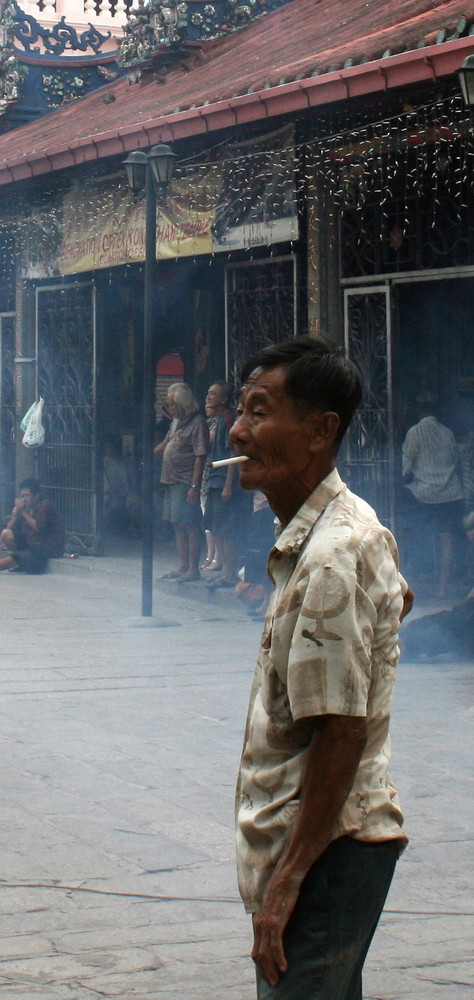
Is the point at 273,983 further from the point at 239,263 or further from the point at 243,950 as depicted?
the point at 239,263

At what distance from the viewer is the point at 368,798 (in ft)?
8.31

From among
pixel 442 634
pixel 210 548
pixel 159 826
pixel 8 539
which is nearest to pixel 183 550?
pixel 210 548

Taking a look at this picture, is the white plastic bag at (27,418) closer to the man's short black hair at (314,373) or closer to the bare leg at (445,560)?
the bare leg at (445,560)

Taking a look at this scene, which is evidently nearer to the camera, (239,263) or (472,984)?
(472,984)

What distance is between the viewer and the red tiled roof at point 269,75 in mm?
9609

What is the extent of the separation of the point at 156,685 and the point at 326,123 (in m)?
4.80

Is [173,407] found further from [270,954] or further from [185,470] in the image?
[270,954]

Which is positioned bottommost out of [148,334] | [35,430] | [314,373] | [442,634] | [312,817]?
[442,634]

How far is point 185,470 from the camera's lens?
12633 millimetres

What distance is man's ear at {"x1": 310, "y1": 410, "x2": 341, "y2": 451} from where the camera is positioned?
2.64 m

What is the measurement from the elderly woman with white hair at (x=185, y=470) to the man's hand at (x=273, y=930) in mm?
9902

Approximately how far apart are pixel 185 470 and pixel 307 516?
395 inches

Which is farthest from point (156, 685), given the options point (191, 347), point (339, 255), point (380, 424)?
point (191, 347)

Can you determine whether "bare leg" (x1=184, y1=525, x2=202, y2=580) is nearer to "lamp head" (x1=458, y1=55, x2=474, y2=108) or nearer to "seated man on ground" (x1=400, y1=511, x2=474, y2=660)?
"seated man on ground" (x1=400, y1=511, x2=474, y2=660)
